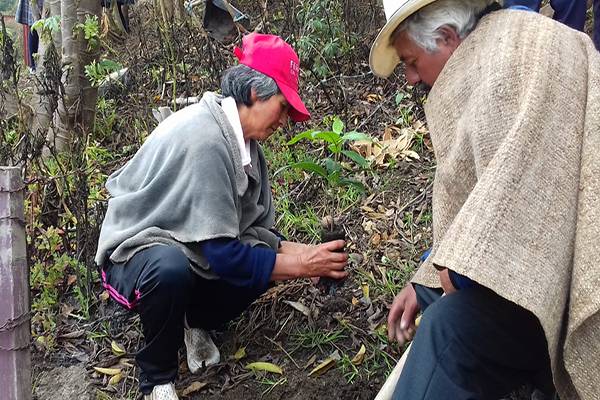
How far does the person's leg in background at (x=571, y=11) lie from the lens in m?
3.84

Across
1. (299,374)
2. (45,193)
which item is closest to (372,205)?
(299,374)

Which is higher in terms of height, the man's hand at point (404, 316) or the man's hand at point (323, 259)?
the man's hand at point (323, 259)

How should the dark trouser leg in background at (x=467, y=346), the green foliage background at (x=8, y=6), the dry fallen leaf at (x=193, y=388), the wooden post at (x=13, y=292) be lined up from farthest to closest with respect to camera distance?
the green foliage background at (x=8, y=6) → the dry fallen leaf at (x=193, y=388) → the wooden post at (x=13, y=292) → the dark trouser leg in background at (x=467, y=346)

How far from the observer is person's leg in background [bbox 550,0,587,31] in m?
3.84

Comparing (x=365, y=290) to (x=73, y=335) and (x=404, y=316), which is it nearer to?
(x=404, y=316)

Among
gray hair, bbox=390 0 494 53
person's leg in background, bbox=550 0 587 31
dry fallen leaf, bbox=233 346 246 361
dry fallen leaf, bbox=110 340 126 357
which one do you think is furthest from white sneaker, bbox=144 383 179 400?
person's leg in background, bbox=550 0 587 31

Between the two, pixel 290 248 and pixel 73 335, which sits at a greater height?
pixel 290 248

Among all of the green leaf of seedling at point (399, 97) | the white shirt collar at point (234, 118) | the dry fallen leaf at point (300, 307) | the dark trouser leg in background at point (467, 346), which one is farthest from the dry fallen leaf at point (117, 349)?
the green leaf of seedling at point (399, 97)

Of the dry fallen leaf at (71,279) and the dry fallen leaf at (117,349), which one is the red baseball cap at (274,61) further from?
the dry fallen leaf at (71,279)

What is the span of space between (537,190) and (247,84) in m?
1.16

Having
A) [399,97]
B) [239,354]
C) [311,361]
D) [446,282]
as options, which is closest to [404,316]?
[446,282]

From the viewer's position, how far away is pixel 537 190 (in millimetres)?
1668

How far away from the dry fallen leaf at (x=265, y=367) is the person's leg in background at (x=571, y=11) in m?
2.58

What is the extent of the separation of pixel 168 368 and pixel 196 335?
295 mm
